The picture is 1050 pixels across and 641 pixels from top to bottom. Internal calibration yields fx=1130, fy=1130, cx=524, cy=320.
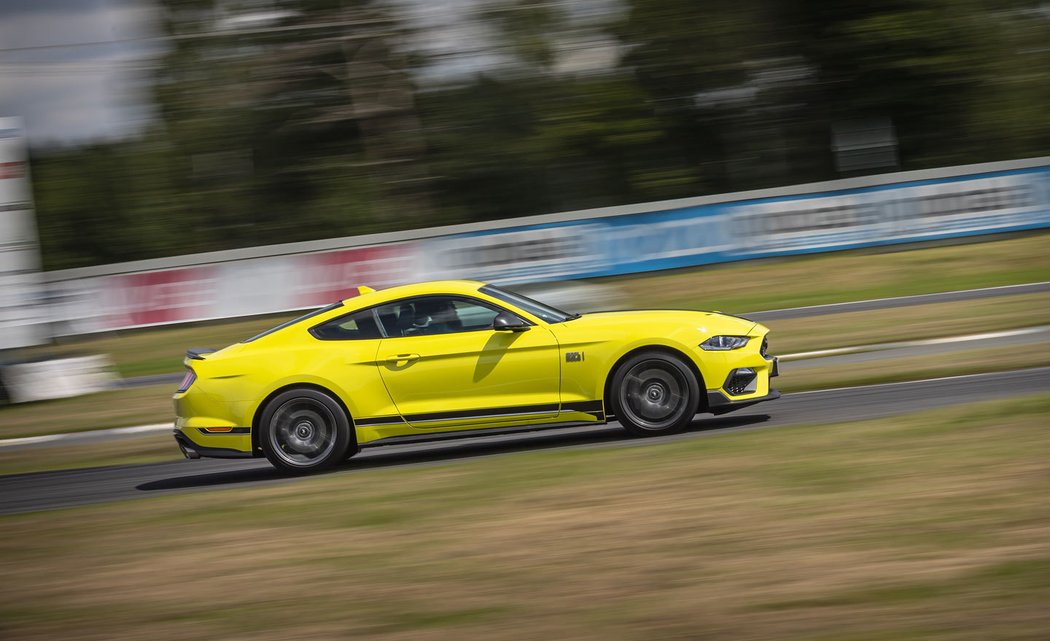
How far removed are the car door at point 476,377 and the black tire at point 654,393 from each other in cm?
53

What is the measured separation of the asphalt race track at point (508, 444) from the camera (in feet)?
31.3

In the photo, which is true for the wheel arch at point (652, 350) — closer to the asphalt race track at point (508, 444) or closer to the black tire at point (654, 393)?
the black tire at point (654, 393)

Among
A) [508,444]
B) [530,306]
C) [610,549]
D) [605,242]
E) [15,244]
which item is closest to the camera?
[610,549]

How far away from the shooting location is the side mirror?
914 centimetres

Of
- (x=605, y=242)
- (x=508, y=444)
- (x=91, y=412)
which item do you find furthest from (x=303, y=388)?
→ (x=605, y=242)

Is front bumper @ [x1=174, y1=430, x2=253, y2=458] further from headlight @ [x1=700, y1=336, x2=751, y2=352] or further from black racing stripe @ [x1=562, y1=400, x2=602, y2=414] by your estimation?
headlight @ [x1=700, y1=336, x2=751, y2=352]

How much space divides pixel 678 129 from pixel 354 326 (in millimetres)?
24960

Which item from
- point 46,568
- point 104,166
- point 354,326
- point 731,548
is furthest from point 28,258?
point 104,166

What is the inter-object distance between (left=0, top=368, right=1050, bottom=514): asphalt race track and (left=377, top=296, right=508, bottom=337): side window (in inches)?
45.8

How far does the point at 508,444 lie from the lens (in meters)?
10.2

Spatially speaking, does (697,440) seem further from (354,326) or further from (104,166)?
(104,166)

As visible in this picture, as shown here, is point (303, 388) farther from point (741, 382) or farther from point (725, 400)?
point (741, 382)

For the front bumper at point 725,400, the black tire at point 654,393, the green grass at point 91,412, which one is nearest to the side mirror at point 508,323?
the black tire at point 654,393

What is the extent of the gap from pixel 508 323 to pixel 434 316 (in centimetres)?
65
